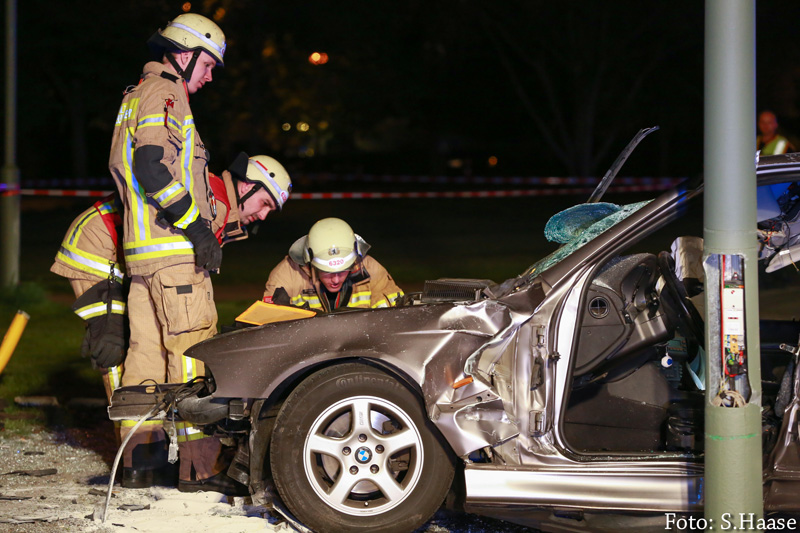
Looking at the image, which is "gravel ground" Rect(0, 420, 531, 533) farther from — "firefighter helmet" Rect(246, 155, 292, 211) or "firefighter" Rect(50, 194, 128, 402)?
"firefighter helmet" Rect(246, 155, 292, 211)

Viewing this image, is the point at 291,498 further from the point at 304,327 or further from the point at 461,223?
the point at 461,223

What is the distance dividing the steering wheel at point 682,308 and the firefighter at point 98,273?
2.83 m

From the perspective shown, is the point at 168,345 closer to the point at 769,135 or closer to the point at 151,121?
the point at 151,121

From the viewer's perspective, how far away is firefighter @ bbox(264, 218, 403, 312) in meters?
5.77

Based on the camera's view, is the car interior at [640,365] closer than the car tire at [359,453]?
No

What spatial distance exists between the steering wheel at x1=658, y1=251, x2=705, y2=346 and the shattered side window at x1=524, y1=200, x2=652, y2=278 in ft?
0.99

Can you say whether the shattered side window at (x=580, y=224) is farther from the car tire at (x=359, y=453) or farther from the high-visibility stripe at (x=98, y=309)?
the high-visibility stripe at (x=98, y=309)

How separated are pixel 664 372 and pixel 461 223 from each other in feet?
57.3

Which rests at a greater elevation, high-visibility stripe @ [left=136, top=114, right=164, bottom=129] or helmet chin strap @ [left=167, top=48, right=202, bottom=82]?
helmet chin strap @ [left=167, top=48, right=202, bottom=82]

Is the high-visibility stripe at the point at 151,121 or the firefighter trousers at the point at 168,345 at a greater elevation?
the high-visibility stripe at the point at 151,121

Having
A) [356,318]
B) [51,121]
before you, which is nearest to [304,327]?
[356,318]

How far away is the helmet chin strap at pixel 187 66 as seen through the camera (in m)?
5.46

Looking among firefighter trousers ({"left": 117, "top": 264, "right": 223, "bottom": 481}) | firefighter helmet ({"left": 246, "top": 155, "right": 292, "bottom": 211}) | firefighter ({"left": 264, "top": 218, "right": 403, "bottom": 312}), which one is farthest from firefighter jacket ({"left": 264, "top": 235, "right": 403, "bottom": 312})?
firefighter trousers ({"left": 117, "top": 264, "right": 223, "bottom": 481})

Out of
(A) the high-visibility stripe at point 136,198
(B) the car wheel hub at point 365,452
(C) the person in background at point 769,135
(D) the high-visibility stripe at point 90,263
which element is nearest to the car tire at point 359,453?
(B) the car wheel hub at point 365,452
